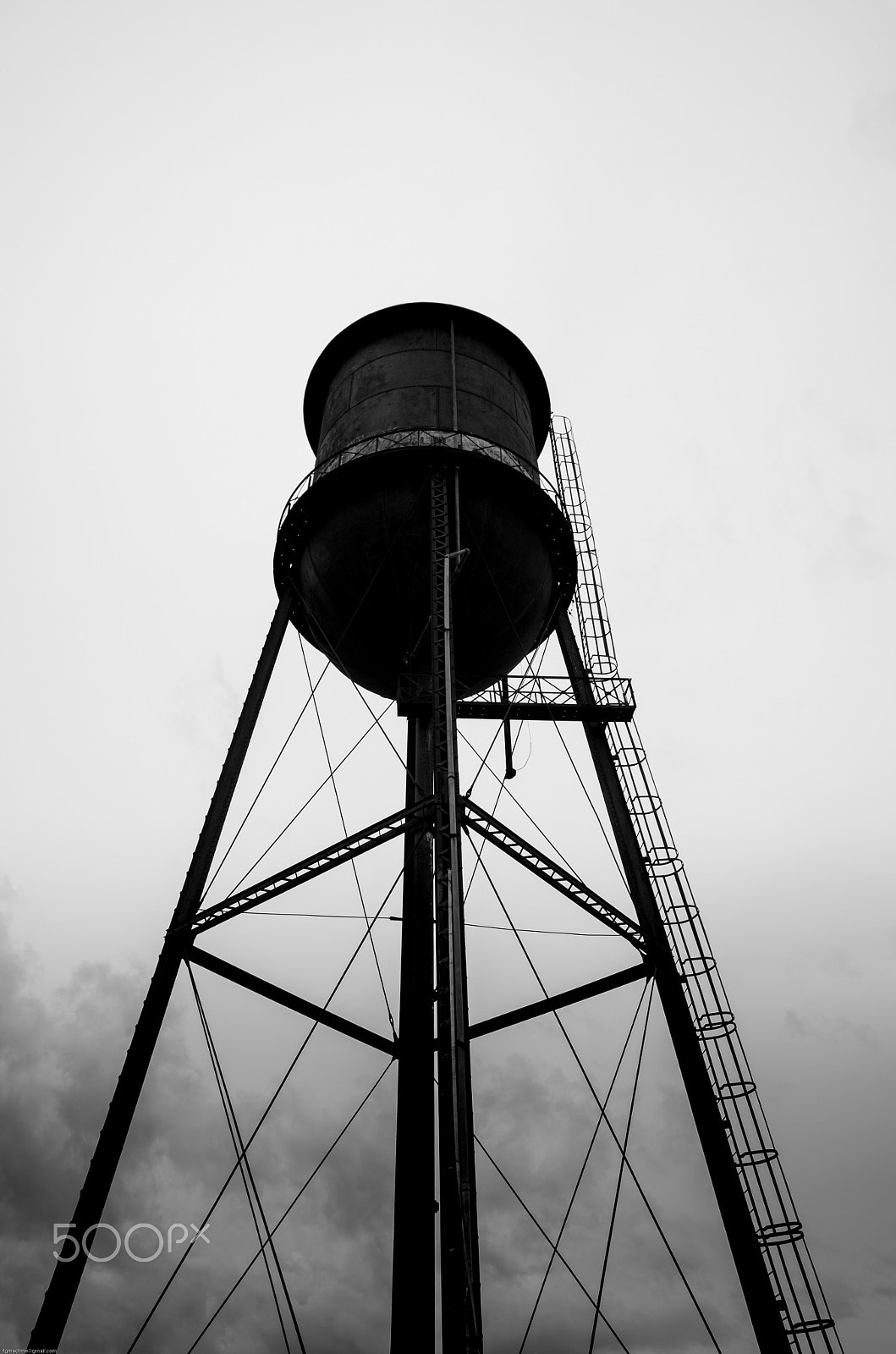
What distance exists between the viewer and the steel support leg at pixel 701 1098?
7.40 m

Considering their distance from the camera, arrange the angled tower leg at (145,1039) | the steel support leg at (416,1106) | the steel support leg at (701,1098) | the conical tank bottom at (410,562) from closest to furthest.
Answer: the angled tower leg at (145,1039)
the steel support leg at (701,1098)
the steel support leg at (416,1106)
the conical tank bottom at (410,562)

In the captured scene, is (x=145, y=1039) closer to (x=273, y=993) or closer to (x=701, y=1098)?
(x=273, y=993)

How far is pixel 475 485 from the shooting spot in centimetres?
1004

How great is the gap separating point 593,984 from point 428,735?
3540 millimetres

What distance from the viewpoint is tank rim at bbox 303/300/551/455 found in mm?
11539

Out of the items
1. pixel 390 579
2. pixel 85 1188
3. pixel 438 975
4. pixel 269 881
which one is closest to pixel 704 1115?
pixel 438 975

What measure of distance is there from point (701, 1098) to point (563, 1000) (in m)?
1.59

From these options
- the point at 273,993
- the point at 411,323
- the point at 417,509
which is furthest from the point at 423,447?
the point at 273,993

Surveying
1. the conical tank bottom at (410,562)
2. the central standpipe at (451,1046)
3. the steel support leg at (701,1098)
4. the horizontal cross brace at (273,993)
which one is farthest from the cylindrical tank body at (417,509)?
the horizontal cross brace at (273,993)

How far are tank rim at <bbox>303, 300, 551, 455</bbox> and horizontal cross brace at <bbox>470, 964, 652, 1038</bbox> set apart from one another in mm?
6961

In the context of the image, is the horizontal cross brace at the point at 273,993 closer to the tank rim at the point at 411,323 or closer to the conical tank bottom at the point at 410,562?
the conical tank bottom at the point at 410,562

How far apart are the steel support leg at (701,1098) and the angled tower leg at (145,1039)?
416 cm

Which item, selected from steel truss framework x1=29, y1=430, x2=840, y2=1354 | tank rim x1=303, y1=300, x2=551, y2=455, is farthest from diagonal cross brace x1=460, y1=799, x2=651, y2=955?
tank rim x1=303, y1=300, x2=551, y2=455

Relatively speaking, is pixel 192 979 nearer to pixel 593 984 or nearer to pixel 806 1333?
pixel 593 984
